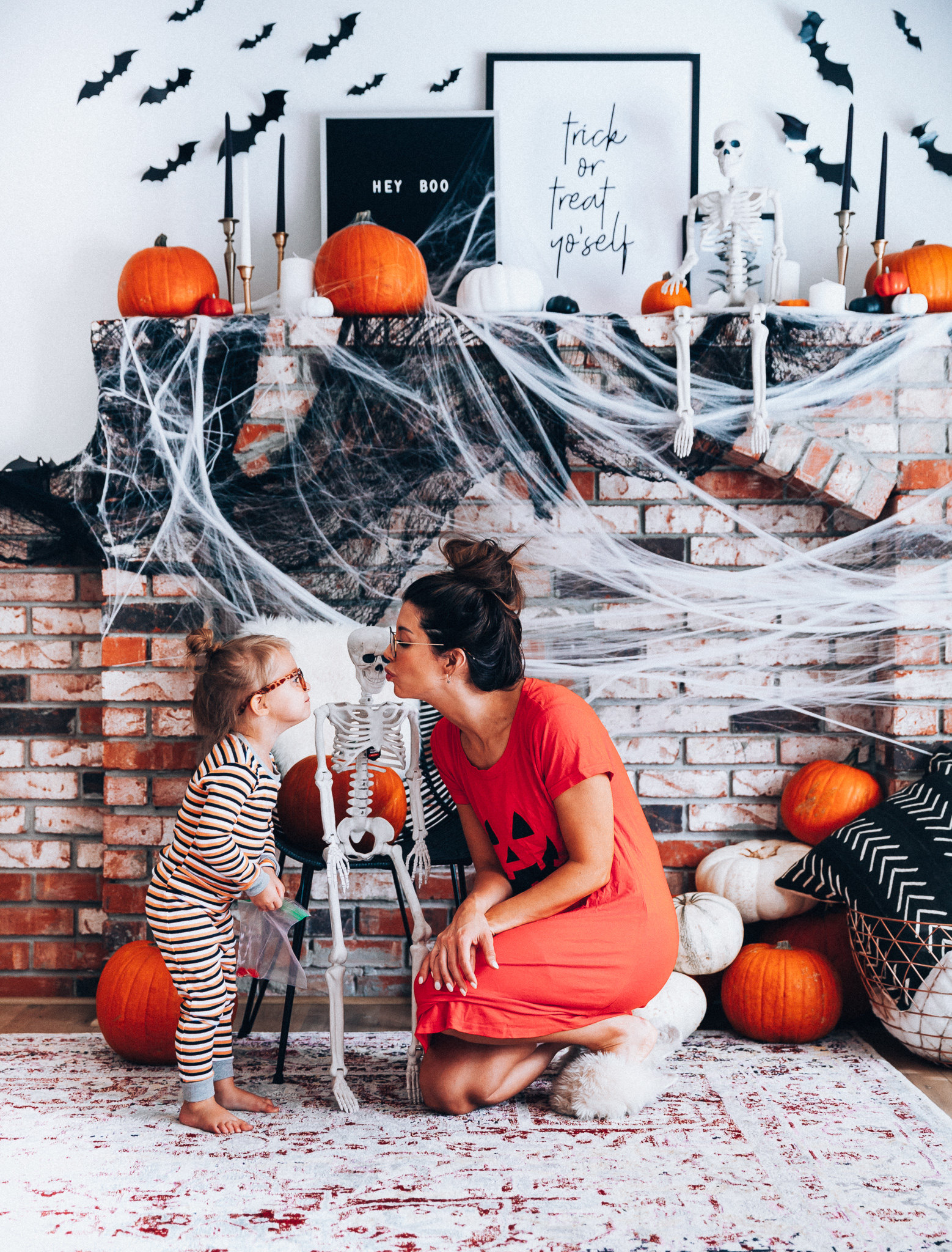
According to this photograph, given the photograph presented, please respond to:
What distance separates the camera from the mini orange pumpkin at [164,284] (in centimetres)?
218

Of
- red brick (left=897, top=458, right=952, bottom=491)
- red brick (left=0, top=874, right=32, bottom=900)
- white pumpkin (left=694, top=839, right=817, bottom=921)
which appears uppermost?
red brick (left=897, top=458, right=952, bottom=491)

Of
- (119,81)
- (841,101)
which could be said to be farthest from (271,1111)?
(841,101)

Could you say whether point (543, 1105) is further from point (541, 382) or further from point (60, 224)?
point (60, 224)

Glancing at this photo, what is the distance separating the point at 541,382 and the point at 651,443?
11.3 inches

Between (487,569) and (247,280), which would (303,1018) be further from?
(247,280)

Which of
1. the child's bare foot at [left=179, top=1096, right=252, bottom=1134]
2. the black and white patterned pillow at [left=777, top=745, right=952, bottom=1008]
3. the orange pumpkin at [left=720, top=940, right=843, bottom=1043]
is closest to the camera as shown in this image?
the child's bare foot at [left=179, top=1096, right=252, bottom=1134]

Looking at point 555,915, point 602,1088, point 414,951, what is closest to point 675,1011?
point 602,1088

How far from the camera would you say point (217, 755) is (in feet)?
5.64

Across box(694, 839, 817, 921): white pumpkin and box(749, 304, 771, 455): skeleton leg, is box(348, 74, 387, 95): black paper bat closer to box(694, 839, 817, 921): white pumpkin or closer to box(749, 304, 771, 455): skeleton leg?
box(749, 304, 771, 455): skeleton leg

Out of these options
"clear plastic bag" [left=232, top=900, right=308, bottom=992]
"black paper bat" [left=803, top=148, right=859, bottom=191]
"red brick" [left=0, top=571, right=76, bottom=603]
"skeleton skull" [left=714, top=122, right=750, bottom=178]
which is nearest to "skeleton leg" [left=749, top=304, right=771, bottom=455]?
"skeleton skull" [left=714, top=122, right=750, bottom=178]

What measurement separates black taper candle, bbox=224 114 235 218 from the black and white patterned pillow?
1.91 m

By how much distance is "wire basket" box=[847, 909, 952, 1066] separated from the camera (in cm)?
185

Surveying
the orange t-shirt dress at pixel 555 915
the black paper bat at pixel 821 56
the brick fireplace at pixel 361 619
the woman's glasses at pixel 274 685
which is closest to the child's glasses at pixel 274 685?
the woman's glasses at pixel 274 685

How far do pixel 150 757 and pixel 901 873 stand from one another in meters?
1.62
